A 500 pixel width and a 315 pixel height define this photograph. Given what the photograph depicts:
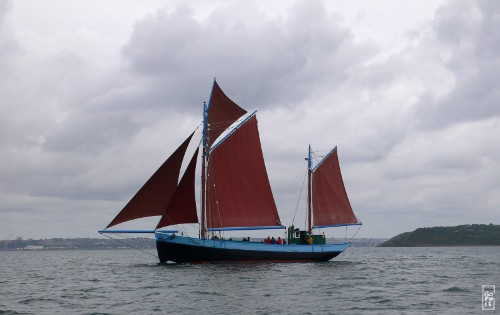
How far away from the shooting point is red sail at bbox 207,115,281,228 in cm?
6212

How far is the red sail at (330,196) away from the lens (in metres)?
68.8

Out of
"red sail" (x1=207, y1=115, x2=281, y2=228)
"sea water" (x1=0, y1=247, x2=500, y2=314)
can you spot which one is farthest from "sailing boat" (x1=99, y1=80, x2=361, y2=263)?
"sea water" (x1=0, y1=247, x2=500, y2=314)

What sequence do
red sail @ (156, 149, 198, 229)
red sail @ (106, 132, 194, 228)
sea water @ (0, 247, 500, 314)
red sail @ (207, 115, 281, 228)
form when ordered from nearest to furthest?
sea water @ (0, 247, 500, 314) → red sail @ (106, 132, 194, 228) → red sail @ (156, 149, 198, 229) → red sail @ (207, 115, 281, 228)

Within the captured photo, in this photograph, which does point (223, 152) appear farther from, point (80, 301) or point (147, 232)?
point (80, 301)

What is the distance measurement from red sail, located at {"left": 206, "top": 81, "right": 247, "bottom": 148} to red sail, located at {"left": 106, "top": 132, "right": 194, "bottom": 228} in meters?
5.78

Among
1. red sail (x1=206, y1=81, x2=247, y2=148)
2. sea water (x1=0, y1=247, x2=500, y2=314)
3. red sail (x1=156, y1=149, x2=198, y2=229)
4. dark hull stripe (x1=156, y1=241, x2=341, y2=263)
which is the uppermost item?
red sail (x1=206, y1=81, x2=247, y2=148)

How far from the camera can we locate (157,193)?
5734 cm

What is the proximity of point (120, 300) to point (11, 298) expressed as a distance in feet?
28.0

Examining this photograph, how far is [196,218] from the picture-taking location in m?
60.2

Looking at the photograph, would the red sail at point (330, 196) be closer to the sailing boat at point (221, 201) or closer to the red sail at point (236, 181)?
the sailing boat at point (221, 201)

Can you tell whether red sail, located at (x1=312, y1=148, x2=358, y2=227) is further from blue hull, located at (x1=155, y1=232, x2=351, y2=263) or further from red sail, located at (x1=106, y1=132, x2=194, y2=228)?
red sail, located at (x1=106, y1=132, x2=194, y2=228)

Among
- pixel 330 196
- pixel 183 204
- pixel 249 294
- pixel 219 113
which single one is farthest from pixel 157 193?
pixel 249 294

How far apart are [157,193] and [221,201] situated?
25.8 feet

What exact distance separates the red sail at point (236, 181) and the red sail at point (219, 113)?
174 cm
